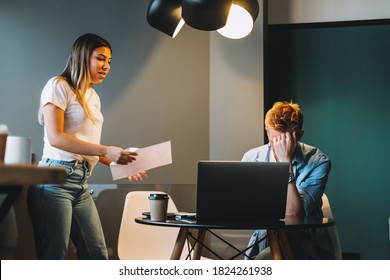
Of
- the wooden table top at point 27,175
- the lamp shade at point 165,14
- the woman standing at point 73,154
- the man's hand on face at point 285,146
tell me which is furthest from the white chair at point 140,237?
the wooden table top at point 27,175

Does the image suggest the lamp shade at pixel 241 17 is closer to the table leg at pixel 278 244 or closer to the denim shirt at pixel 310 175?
the denim shirt at pixel 310 175

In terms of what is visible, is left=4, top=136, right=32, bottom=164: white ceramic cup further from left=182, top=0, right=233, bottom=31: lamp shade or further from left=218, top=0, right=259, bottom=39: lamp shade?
left=218, top=0, right=259, bottom=39: lamp shade

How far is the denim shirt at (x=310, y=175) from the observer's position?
230 cm

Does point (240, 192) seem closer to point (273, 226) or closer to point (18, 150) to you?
point (273, 226)

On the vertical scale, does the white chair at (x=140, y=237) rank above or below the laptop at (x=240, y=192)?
below

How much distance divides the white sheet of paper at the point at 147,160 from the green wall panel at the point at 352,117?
1.44 m

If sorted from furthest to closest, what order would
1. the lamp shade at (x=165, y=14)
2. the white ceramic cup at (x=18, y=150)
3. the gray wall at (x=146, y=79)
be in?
the gray wall at (x=146, y=79), the lamp shade at (x=165, y=14), the white ceramic cup at (x=18, y=150)

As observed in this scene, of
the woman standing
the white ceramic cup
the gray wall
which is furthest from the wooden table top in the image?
the gray wall

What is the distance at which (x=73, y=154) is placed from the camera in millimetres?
2225

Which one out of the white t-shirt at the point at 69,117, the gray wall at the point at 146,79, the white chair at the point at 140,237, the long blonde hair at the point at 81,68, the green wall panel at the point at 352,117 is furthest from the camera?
the green wall panel at the point at 352,117

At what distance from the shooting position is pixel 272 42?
3766mm

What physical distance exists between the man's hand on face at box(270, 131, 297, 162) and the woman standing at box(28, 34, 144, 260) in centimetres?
60

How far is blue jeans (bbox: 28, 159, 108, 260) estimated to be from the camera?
83.3 inches
